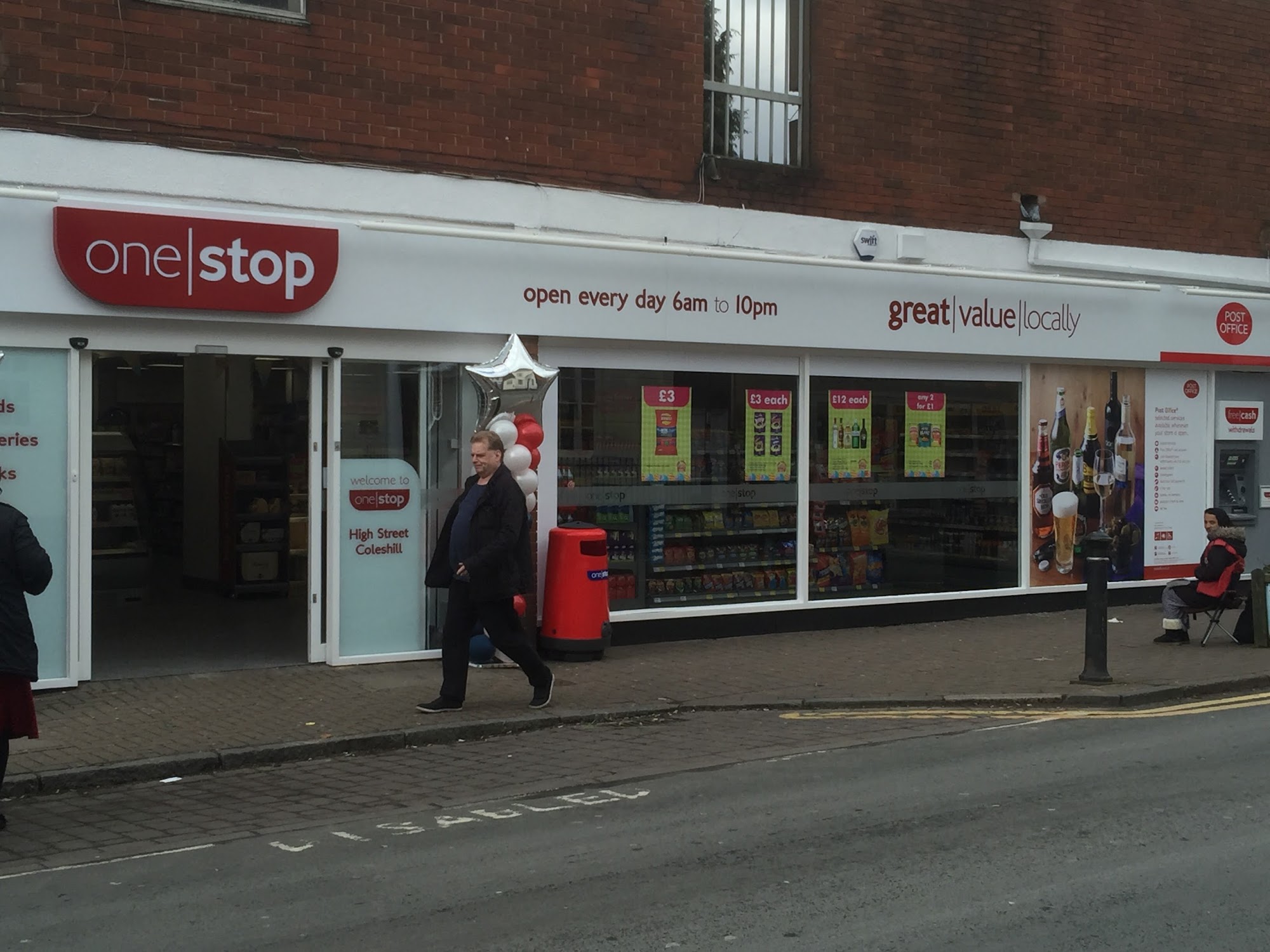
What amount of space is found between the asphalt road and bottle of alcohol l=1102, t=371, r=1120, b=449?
7.99 meters

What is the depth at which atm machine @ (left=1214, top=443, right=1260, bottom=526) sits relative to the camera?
16.9 m

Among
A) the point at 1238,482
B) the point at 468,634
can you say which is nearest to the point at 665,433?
the point at 468,634

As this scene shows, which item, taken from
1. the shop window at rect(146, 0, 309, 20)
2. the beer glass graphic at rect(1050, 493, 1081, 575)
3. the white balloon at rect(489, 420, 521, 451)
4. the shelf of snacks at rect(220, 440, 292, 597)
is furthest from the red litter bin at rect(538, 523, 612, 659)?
the beer glass graphic at rect(1050, 493, 1081, 575)

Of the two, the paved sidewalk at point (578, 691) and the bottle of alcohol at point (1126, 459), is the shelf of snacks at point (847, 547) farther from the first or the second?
the bottle of alcohol at point (1126, 459)

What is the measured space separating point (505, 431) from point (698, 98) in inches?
159

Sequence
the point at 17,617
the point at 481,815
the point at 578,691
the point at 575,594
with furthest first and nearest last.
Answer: the point at 575,594
the point at 578,691
the point at 481,815
the point at 17,617

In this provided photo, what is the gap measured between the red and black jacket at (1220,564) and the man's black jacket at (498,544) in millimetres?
7123

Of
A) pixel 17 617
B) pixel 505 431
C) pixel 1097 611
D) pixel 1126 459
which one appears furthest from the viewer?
pixel 1126 459

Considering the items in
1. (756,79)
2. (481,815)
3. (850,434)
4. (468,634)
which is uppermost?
(756,79)

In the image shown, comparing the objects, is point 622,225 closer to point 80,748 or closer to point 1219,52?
point 80,748

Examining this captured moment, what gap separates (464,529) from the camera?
31.8ft

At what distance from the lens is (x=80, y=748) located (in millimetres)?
8602

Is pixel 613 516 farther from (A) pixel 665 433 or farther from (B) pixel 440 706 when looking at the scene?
(B) pixel 440 706

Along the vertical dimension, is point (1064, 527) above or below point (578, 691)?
above
